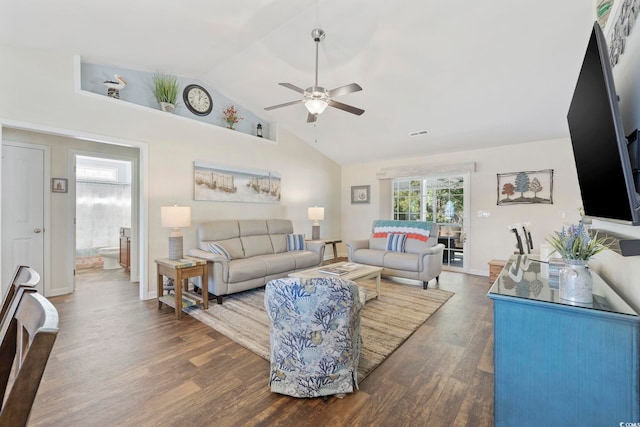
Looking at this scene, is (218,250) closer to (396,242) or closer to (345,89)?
(345,89)

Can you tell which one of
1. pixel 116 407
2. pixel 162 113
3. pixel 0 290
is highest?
pixel 162 113

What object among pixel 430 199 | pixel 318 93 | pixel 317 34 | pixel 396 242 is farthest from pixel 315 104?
pixel 430 199

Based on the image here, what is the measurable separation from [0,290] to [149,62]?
10.1ft

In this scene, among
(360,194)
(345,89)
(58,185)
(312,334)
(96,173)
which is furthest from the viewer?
(360,194)

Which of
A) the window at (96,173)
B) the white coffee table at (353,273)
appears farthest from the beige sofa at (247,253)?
the window at (96,173)

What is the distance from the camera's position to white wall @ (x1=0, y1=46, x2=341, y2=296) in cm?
288

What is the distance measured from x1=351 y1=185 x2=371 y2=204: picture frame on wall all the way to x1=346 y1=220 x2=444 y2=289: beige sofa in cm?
136

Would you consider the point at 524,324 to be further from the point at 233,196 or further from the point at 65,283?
the point at 65,283

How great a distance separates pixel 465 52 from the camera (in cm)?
304

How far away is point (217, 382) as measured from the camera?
1.91m

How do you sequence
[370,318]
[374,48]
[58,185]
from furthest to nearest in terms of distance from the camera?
[58,185] → [374,48] → [370,318]

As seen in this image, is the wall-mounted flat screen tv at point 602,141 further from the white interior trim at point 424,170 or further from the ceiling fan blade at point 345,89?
the white interior trim at point 424,170

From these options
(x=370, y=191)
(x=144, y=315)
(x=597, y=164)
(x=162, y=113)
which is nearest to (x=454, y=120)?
(x=370, y=191)

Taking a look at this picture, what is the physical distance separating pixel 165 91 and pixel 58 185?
6.26 feet
